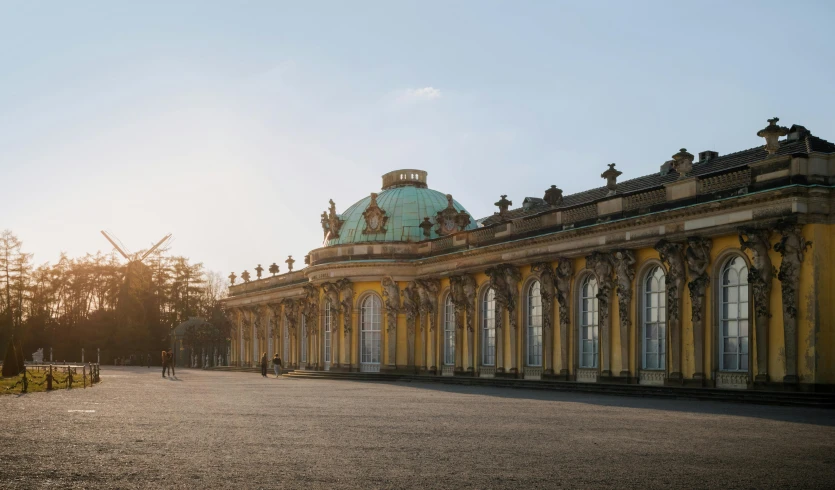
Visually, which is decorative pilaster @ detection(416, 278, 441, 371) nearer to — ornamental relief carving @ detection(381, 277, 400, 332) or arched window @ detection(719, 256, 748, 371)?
ornamental relief carving @ detection(381, 277, 400, 332)

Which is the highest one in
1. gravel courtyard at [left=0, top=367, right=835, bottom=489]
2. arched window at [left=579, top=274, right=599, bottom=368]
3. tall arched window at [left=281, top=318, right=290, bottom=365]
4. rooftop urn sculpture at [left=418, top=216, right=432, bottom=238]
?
rooftop urn sculpture at [left=418, top=216, right=432, bottom=238]

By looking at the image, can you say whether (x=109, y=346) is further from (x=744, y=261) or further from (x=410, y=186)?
(x=744, y=261)

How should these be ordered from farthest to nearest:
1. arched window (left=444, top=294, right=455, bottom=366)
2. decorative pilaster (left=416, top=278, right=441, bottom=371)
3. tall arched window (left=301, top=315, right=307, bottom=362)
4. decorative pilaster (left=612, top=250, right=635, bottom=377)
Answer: tall arched window (left=301, top=315, right=307, bottom=362), decorative pilaster (left=416, top=278, right=441, bottom=371), arched window (left=444, top=294, right=455, bottom=366), decorative pilaster (left=612, top=250, right=635, bottom=377)

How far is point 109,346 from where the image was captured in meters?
98.9

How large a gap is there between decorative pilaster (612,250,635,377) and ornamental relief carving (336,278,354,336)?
2398 centimetres

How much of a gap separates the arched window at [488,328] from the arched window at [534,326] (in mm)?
3153

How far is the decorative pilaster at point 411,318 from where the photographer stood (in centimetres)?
5712

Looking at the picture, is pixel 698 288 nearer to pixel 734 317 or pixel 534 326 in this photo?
pixel 734 317

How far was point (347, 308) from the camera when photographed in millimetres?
59188

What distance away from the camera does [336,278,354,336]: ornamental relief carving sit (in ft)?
194

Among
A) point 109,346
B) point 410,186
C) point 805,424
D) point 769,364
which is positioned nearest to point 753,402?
point 769,364

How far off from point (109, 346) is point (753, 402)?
8152 cm

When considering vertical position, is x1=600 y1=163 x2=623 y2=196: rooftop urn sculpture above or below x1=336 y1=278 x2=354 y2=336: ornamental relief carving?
above

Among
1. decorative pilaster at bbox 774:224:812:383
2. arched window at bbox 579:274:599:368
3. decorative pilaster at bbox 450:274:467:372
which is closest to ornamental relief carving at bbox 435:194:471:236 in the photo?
decorative pilaster at bbox 450:274:467:372
